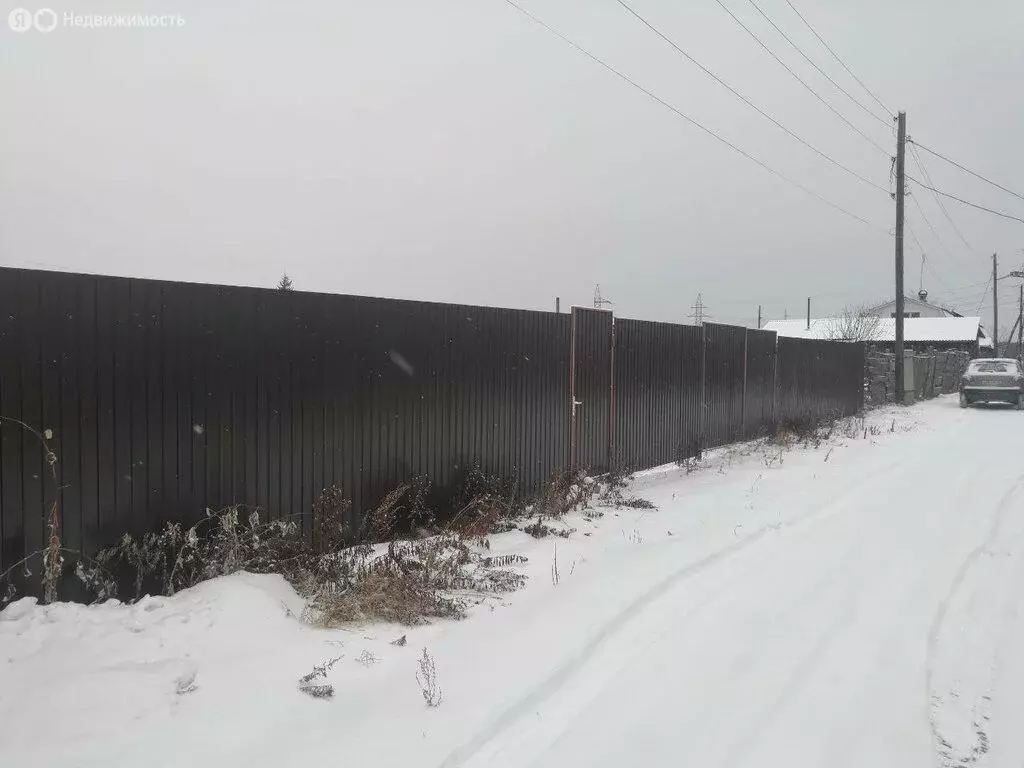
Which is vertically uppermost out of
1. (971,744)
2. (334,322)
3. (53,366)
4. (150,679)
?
(334,322)

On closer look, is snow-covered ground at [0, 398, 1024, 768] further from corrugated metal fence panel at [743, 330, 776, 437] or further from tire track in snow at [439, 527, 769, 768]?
corrugated metal fence panel at [743, 330, 776, 437]

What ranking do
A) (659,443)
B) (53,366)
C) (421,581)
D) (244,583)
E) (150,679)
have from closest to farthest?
1. (150,679)
2. (53,366)
3. (244,583)
4. (421,581)
5. (659,443)

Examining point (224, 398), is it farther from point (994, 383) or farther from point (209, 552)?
point (994, 383)

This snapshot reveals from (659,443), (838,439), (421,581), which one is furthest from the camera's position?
(838,439)

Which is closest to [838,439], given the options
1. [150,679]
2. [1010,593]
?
[1010,593]

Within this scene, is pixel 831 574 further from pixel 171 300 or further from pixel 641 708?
pixel 171 300

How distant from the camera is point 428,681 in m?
3.09

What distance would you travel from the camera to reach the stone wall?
65.9ft

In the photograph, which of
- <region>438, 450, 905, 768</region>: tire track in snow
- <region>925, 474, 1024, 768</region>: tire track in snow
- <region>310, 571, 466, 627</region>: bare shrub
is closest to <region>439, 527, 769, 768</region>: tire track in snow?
<region>438, 450, 905, 768</region>: tire track in snow

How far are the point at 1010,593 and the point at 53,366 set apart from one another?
6.21 m

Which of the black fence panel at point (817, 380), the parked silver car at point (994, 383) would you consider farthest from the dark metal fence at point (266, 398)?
the parked silver car at point (994, 383)

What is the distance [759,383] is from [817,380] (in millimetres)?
3446

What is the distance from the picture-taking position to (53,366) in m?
3.64

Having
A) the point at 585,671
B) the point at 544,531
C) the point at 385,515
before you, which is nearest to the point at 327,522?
the point at 385,515
